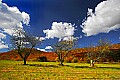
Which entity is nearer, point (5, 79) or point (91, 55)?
point (5, 79)

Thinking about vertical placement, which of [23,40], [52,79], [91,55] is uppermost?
[23,40]

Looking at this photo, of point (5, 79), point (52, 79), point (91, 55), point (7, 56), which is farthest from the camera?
point (7, 56)

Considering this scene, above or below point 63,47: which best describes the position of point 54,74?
below

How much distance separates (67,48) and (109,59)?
164ft

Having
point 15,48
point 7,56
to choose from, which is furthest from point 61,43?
point 7,56

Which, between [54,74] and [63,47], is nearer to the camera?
[54,74]

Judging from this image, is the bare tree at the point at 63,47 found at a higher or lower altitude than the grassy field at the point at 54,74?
higher

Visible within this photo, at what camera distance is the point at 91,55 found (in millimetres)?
72000

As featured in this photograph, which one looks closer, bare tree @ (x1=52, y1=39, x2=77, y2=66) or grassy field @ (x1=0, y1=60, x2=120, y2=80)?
grassy field @ (x1=0, y1=60, x2=120, y2=80)

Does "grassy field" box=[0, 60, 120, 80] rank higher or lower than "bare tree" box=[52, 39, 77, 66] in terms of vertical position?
lower

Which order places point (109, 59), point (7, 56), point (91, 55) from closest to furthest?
point (91, 55) → point (109, 59) → point (7, 56)

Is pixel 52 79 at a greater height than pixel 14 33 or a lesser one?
lesser

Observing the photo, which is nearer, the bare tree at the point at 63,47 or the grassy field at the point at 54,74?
the grassy field at the point at 54,74

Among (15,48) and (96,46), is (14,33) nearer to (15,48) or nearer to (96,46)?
(15,48)
